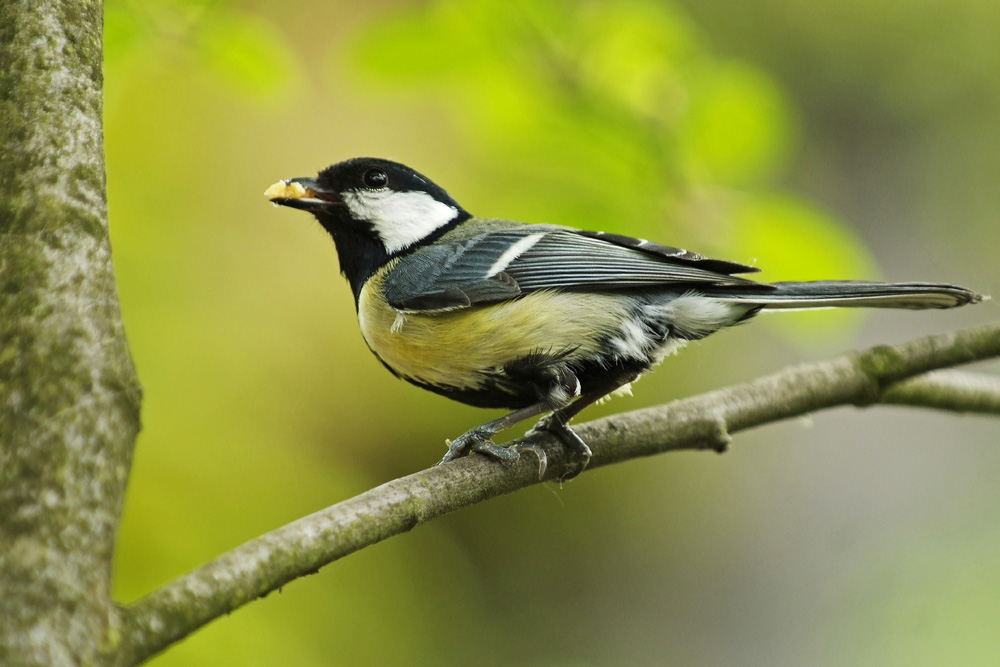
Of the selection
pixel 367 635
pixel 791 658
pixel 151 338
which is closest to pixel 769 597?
pixel 791 658

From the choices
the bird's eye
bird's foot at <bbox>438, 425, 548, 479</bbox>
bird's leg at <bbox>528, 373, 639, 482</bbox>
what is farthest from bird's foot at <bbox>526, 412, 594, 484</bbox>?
the bird's eye

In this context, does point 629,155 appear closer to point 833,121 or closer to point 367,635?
→ point 367,635

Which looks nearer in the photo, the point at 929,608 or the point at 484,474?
the point at 484,474

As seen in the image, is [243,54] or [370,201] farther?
[370,201]

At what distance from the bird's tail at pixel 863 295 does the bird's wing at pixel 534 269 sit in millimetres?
104

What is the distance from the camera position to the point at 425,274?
98.3 inches

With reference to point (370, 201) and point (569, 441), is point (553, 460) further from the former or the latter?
point (370, 201)

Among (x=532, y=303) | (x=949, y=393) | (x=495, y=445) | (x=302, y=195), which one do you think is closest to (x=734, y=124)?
(x=532, y=303)

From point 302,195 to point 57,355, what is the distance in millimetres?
1649

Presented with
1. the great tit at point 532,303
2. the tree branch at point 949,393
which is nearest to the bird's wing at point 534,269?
the great tit at point 532,303

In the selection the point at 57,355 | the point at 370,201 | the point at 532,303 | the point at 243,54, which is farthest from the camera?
the point at 370,201

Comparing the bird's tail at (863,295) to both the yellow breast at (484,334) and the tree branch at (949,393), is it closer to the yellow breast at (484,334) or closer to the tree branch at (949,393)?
the tree branch at (949,393)

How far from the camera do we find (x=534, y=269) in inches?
99.3

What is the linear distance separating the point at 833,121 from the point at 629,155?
350 centimetres
